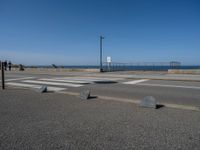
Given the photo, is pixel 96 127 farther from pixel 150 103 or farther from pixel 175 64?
pixel 175 64

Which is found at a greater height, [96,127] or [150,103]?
[150,103]

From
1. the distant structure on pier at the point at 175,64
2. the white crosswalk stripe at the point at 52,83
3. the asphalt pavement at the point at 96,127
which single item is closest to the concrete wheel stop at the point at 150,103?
the asphalt pavement at the point at 96,127

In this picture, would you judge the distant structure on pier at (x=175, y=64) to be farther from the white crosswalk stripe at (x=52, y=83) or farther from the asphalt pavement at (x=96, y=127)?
the asphalt pavement at (x=96, y=127)

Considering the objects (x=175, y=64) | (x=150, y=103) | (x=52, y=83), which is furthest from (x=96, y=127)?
(x=175, y=64)

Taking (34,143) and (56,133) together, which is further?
(56,133)

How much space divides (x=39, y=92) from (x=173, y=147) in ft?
21.9

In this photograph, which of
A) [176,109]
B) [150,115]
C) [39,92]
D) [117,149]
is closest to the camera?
[117,149]

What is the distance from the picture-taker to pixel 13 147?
298 centimetres

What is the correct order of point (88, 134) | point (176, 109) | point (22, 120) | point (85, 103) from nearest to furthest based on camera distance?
point (88, 134)
point (22, 120)
point (176, 109)
point (85, 103)

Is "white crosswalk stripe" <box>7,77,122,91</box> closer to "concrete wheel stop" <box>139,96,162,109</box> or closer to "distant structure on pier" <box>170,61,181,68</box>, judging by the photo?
"concrete wheel stop" <box>139,96,162,109</box>

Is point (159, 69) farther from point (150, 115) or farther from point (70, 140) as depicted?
point (70, 140)

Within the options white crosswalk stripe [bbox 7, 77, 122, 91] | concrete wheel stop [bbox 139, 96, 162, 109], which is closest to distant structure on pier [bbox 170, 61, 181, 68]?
white crosswalk stripe [bbox 7, 77, 122, 91]

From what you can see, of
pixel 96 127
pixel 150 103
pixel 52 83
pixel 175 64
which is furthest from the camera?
pixel 175 64

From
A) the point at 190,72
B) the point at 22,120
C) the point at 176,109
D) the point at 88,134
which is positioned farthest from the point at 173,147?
the point at 190,72
